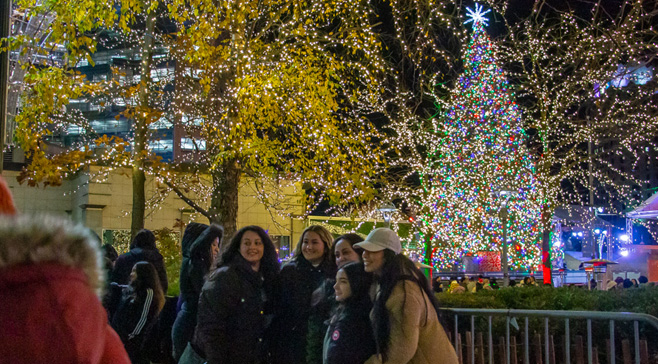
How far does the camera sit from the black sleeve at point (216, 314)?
4875mm

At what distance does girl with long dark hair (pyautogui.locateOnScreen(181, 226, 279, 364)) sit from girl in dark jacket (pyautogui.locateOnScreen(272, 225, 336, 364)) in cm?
18

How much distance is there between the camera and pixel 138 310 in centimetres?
700

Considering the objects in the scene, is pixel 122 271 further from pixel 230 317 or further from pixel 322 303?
pixel 322 303

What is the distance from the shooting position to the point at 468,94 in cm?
2534

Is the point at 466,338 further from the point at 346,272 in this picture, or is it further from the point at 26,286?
the point at 26,286

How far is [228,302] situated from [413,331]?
68.0 inches

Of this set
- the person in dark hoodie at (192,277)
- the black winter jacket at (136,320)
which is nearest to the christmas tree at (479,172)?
the black winter jacket at (136,320)

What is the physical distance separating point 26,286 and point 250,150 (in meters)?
10.8

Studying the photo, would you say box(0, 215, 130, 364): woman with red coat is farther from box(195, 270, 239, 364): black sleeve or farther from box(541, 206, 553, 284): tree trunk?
box(541, 206, 553, 284): tree trunk

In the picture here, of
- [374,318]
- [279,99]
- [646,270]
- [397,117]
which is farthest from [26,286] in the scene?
[646,270]

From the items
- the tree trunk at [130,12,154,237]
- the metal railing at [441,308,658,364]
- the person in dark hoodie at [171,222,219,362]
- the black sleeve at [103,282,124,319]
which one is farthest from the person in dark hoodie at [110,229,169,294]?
the tree trunk at [130,12,154,237]

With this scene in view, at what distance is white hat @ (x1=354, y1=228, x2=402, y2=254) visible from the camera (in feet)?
14.1

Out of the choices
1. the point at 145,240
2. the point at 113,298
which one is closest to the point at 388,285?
the point at 113,298

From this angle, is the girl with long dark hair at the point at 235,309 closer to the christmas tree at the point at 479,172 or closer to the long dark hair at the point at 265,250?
the long dark hair at the point at 265,250
